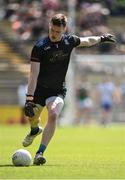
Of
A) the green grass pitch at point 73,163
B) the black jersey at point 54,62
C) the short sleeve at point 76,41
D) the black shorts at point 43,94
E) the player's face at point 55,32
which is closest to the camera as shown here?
the green grass pitch at point 73,163

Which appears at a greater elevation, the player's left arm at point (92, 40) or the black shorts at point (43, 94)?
the player's left arm at point (92, 40)

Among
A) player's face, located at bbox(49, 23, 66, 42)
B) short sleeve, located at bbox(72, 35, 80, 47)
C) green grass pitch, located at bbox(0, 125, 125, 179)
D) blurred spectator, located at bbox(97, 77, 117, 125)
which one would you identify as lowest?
blurred spectator, located at bbox(97, 77, 117, 125)

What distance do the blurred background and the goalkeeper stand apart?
70.7 feet

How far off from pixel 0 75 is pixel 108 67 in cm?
499

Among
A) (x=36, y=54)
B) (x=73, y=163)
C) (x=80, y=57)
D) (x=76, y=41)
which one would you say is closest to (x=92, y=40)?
(x=76, y=41)

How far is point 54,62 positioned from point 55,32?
574 mm

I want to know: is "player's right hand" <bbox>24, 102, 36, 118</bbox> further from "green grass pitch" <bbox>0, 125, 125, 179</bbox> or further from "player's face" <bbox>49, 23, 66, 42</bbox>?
"player's face" <bbox>49, 23, 66, 42</bbox>

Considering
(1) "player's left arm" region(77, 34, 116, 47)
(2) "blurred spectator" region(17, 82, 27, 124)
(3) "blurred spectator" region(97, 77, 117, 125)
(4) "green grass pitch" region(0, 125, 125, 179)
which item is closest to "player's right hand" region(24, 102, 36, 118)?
(4) "green grass pitch" region(0, 125, 125, 179)

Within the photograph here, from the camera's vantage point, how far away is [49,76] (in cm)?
1314

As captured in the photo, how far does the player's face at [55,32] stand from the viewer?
12617mm

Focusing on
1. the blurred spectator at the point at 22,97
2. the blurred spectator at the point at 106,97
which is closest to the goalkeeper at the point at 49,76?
the blurred spectator at the point at 22,97

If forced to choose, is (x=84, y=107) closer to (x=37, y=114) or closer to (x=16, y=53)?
(x=16, y=53)

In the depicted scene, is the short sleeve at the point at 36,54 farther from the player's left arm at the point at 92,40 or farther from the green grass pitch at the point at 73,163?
the green grass pitch at the point at 73,163

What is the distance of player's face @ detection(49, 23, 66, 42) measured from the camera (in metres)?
12.6
